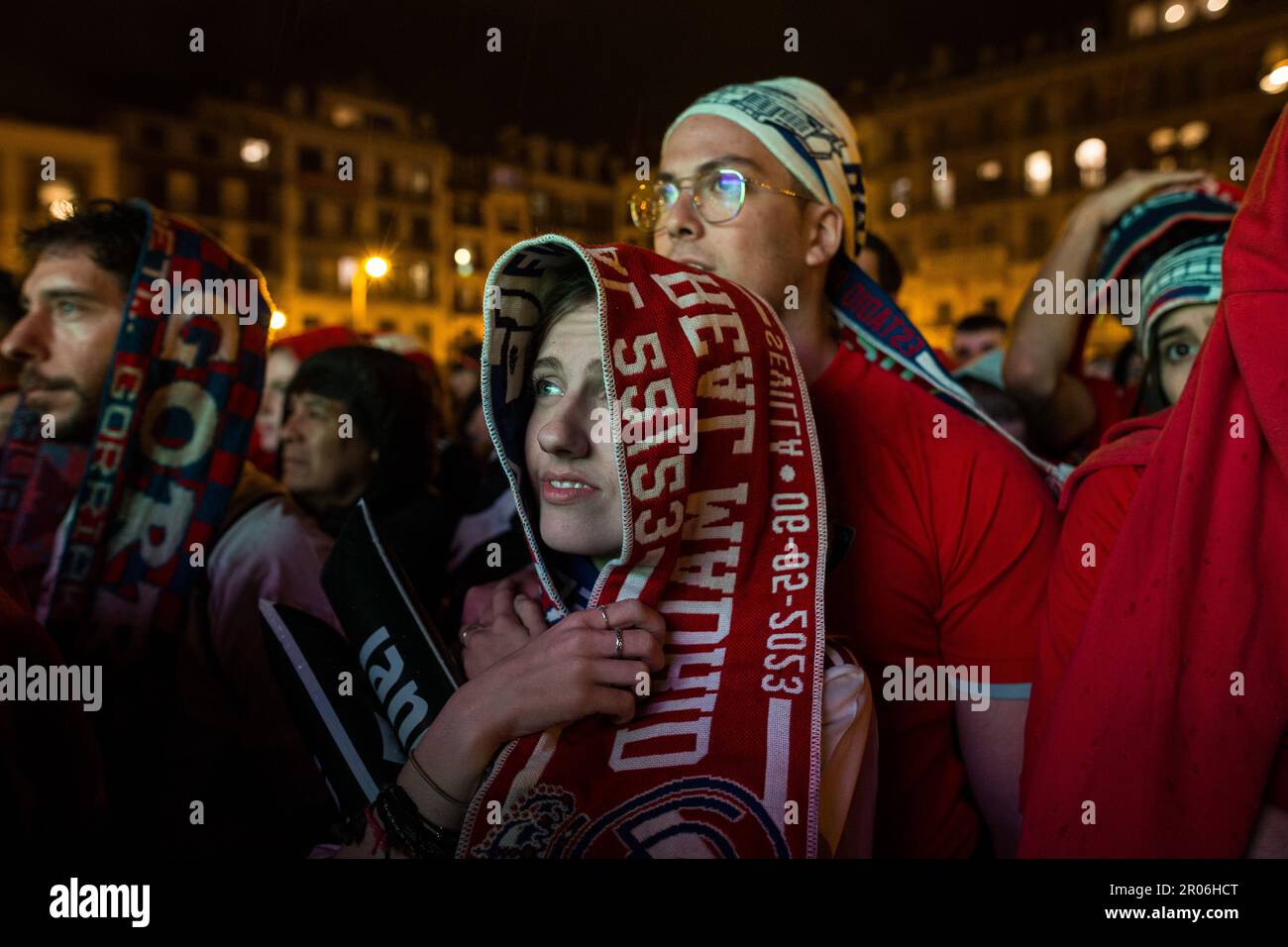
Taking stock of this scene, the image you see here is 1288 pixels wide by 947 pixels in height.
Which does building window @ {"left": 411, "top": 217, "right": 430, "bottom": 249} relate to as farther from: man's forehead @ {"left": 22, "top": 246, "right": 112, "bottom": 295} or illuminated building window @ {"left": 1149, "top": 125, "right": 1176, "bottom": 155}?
man's forehead @ {"left": 22, "top": 246, "right": 112, "bottom": 295}

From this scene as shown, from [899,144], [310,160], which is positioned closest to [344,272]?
[310,160]

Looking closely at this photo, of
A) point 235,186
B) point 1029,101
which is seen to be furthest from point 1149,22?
point 235,186

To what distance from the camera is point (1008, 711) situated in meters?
1.81

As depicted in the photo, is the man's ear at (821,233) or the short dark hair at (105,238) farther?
the short dark hair at (105,238)

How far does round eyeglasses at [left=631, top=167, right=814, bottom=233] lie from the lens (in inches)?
88.9

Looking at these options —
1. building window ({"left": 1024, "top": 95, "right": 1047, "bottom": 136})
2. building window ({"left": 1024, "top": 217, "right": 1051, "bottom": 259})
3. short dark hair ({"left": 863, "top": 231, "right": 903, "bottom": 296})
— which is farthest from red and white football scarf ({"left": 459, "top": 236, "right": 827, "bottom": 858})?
building window ({"left": 1024, "top": 217, "right": 1051, "bottom": 259})

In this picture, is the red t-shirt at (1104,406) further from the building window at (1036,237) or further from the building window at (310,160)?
the building window at (310,160)

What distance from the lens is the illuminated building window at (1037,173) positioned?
33.7 metres

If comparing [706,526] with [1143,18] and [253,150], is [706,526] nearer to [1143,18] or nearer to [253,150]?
[1143,18]

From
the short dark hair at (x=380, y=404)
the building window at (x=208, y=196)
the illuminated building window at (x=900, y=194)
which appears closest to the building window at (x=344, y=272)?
the building window at (x=208, y=196)

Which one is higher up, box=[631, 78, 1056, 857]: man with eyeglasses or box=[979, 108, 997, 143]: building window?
box=[979, 108, 997, 143]: building window

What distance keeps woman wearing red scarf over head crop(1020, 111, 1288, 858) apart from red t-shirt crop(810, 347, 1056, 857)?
0.38 m

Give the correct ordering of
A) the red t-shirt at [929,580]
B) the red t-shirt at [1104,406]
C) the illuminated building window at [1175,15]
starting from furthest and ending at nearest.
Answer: the illuminated building window at [1175,15]
the red t-shirt at [1104,406]
the red t-shirt at [929,580]
